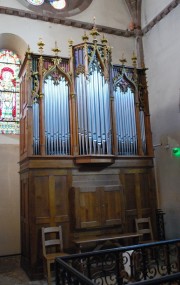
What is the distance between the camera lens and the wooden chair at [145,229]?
6586 mm

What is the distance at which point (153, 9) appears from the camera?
9.25 metres

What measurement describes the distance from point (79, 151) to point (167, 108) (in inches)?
128

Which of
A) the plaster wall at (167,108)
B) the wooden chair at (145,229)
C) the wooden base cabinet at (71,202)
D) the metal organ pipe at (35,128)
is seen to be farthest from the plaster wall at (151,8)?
the wooden chair at (145,229)

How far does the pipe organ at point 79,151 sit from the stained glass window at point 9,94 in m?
1.52

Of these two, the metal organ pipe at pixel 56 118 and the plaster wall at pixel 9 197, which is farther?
the plaster wall at pixel 9 197

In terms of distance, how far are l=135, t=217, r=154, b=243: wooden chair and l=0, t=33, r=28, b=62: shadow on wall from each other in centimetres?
562

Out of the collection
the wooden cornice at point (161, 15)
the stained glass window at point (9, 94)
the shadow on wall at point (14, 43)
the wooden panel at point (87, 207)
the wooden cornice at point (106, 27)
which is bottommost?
the wooden panel at point (87, 207)

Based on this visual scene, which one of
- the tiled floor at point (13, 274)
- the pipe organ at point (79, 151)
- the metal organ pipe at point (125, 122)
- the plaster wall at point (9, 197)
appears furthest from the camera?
the plaster wall at point (9, 197)

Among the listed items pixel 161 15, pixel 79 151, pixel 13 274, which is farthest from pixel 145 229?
pixel 161 15

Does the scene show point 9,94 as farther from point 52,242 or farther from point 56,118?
point 52,242

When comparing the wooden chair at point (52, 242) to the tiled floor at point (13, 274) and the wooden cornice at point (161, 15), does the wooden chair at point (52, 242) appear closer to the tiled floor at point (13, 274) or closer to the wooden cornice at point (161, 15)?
the tiled floor at point (13, 274)

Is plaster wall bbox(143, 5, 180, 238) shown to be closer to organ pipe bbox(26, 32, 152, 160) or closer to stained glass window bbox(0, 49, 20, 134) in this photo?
organ pipe bbox(26, 32, 152, 160)

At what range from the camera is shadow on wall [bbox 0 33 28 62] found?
27.7 feet

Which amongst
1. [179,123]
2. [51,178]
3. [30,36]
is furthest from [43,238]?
[30,36]
